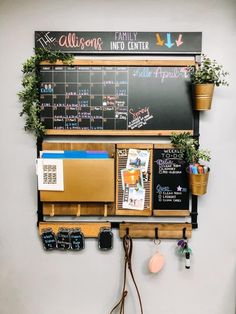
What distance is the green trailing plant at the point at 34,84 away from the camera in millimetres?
2184

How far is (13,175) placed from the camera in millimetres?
2322

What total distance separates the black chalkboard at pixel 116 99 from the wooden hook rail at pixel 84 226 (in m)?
0.70

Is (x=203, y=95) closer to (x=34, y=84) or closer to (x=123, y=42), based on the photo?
(x=123, y=42)

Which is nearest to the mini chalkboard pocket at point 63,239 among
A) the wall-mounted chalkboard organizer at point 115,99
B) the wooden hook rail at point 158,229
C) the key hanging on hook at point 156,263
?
the wooden hook rail at point 158,229

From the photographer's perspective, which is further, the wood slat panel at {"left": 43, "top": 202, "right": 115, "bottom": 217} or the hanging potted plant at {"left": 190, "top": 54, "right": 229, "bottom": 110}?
the wood slat panel at {"left": 43, "top": 202, "right": 115, "bottom": 217}

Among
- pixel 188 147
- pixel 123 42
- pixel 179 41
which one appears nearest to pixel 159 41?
pixel 179 41

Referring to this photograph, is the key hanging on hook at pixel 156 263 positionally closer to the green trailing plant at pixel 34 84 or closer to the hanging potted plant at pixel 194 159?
the hanging potted plant at pixel 194 159

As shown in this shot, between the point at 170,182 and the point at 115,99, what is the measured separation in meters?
0.72

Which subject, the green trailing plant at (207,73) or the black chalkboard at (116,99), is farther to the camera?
the black chalkboard at (116,99)

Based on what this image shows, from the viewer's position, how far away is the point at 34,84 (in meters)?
2.20

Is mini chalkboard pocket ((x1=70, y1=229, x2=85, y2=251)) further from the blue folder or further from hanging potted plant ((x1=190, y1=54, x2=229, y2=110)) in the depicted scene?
hanging potted plant ((x1=190, y1=54, x2=229, y2=110))

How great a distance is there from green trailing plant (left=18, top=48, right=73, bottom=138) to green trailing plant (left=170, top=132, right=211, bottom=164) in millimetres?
936

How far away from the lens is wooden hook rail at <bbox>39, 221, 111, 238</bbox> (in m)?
2.28

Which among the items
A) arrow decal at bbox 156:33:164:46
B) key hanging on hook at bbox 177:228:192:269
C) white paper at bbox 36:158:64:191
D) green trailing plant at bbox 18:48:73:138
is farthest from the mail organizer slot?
arrow decal at bbox 156:33:164:46
